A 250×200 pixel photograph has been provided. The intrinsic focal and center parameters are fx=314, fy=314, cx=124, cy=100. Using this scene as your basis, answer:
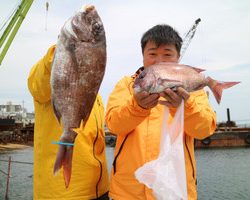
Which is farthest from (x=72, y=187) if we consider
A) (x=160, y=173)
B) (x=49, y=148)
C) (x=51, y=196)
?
(x=160, y=173)

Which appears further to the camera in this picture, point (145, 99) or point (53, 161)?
point (53, 161)

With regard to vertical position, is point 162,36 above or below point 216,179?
above

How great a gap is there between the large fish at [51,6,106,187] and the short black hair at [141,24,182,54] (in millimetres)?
1004

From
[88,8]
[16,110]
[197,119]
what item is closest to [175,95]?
[197,119]

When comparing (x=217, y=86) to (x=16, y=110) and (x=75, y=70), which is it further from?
(x=16, y=110)

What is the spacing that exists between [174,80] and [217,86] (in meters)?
0.47

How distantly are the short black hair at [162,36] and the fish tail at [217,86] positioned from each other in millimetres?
596

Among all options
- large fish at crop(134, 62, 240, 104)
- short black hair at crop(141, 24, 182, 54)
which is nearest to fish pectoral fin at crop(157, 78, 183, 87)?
large fish at crop(134, 62, 240, 104)

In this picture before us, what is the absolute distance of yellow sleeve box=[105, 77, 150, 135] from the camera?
2.74 meters

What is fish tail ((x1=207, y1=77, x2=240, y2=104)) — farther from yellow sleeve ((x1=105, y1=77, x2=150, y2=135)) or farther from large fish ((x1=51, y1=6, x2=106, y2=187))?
large fish ((x1=51, y1=6, x2=106, y2=187))

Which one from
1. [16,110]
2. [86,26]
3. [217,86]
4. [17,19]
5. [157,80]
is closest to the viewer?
[86,26]

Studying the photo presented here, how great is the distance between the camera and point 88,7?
7.45 feet

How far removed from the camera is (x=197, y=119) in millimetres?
2832

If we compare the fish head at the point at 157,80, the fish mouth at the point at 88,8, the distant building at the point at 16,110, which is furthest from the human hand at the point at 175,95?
the distant building at the point at 16,110
